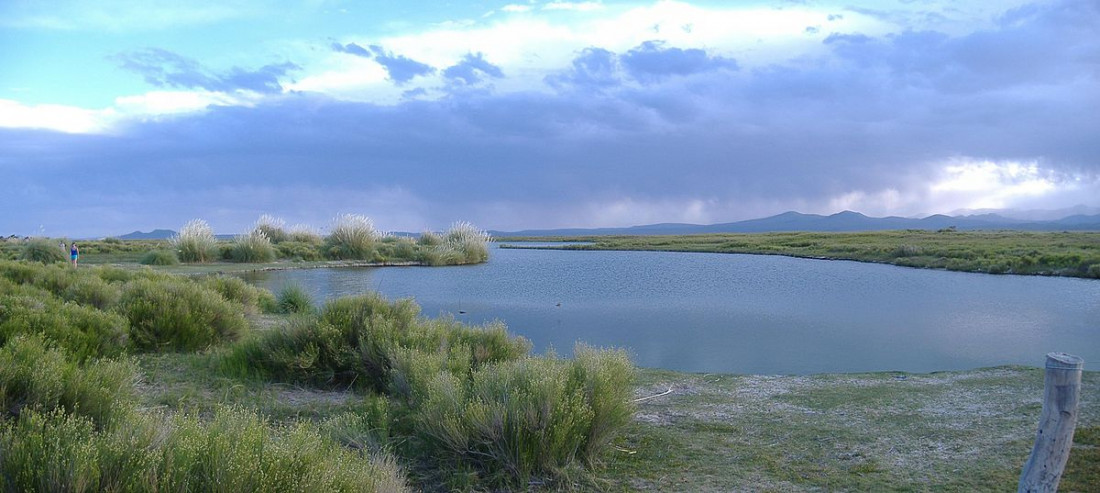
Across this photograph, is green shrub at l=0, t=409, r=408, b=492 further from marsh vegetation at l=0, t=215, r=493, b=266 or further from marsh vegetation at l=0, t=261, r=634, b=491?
marsh vegetation at l=0, t=215, r=493, b=266

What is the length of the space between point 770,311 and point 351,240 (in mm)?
21752

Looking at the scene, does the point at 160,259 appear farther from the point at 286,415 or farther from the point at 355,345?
the point at 286,415

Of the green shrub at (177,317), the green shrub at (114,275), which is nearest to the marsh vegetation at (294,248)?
the green shrub at (114,275)

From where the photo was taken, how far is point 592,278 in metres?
24.8

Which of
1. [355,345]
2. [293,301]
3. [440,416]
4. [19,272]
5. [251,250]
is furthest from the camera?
[251,250]

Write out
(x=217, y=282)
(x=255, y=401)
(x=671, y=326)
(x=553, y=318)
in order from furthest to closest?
(x=553, y=318)
(x=671, y=326)
(x=217, y=282)
(x=255, y=401)

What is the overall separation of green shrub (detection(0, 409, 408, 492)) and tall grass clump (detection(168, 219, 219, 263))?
91.3ft

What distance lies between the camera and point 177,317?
8.42 meters

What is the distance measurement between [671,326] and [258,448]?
11.5 m

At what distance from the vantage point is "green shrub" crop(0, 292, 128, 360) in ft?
21.7

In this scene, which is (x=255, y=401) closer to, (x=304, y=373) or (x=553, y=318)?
(x=304, y=373)

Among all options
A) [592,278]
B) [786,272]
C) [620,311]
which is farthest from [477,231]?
[620,311]

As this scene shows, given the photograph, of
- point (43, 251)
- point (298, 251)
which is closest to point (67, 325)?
point (43, 251)

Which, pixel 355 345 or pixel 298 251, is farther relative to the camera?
pixel 298 251
